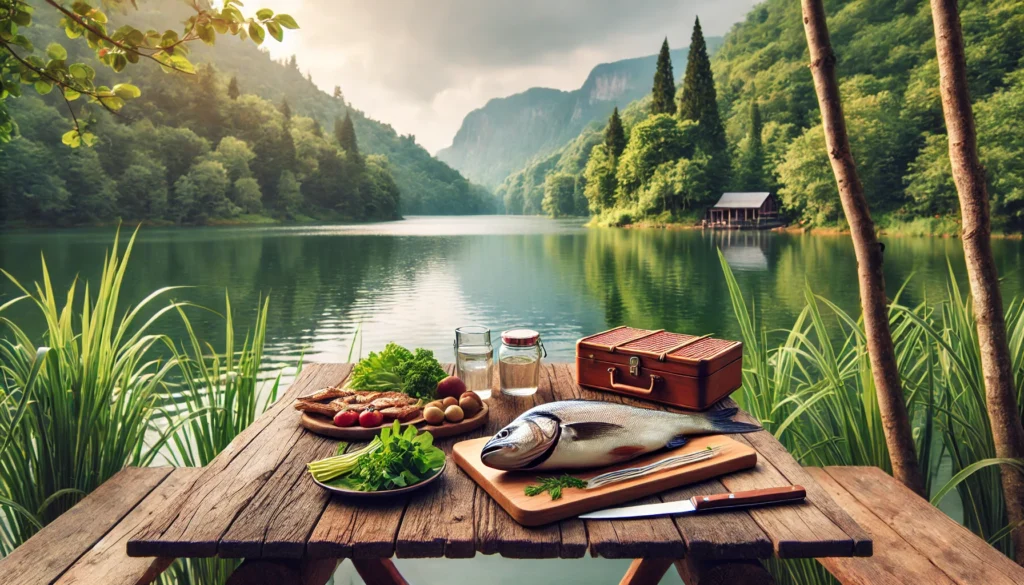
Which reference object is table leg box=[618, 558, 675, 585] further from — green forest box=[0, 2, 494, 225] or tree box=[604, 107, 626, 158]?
tree box=[604, 107, 626, 158]

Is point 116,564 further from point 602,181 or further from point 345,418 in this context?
point 602,181

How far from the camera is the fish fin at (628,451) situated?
3.97ft


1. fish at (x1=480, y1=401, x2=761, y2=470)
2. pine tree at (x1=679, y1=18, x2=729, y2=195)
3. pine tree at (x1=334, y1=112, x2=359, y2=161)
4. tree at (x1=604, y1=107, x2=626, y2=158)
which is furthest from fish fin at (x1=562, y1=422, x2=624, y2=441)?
pine tree at (x1=334, y1=112, x2=359, y2=161)

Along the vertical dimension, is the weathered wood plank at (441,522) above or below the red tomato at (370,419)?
below

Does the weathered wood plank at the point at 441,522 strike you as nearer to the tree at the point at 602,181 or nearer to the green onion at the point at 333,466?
A: the green onion at the point at 333,466

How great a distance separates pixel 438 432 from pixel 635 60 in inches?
6363

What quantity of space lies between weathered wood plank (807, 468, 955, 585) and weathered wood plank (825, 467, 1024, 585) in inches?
0.8

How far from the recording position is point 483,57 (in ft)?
306

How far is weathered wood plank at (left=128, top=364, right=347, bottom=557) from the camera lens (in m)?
0.98

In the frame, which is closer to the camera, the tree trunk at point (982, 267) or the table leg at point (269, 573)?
the table leg at point (269, 573)

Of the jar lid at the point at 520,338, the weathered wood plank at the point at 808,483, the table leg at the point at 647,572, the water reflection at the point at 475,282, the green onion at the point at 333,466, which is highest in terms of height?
the jar lid at the point at 520,338

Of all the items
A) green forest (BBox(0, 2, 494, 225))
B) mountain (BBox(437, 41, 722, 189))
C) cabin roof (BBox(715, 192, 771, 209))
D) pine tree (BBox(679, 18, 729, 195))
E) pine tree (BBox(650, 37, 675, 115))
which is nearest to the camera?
green forest (BBox(0, 2, 494, 225))

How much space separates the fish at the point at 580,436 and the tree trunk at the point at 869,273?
901 mm

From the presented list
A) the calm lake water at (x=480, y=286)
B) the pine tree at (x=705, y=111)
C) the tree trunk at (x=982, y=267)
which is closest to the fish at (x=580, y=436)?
the tree trunk at (x=982, y=267)
